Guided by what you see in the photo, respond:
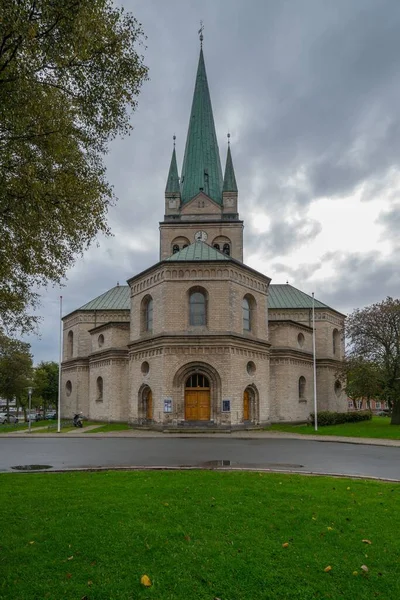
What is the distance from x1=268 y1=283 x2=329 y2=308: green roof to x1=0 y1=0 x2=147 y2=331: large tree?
36026 millimetres

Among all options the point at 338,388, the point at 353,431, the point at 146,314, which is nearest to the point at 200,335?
the point at 146,314

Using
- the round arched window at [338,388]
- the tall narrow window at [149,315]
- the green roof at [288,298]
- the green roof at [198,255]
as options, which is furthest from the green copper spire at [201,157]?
the round arched window at [338,388]

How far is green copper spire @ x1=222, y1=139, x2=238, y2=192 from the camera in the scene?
50766mm

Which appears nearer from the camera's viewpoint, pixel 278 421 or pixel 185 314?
pixel 185 314

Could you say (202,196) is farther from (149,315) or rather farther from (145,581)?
(145,581)

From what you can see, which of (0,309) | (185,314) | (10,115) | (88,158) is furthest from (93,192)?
(185,314)

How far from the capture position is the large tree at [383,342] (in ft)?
113

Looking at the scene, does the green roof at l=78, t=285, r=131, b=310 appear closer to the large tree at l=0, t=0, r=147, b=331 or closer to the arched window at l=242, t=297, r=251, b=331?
the arched window at l=242, t=297, r=251, b=331

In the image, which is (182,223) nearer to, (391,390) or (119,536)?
(391,390)

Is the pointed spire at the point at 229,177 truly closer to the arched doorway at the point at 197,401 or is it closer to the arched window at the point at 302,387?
the arched window at the point at 302,387

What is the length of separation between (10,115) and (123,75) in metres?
2.58

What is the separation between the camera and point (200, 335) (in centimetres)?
3238

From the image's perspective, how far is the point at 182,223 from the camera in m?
49.7

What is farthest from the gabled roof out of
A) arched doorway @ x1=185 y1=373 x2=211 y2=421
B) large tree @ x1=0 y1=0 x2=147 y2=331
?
large tree @ x1=0 y1=0 x2=147 y2=331
